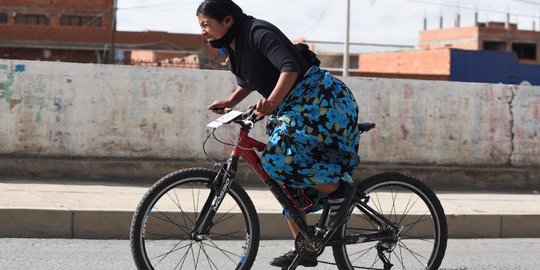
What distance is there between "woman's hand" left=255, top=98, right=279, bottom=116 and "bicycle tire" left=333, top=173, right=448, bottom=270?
0.77m

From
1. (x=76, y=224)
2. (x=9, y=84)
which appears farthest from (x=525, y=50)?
(x=76, y=224)

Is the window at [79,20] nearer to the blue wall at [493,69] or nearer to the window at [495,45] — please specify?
the blue wall at [493,69]

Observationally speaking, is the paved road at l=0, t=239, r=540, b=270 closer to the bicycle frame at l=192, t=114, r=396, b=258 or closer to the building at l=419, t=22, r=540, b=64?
the bicycle frame at l=192, t=114, r=396, b=258

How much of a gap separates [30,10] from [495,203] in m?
67.6

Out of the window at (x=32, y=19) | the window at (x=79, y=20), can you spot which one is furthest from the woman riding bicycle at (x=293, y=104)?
the window at (x=32, y=19)

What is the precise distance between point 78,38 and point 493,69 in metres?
29.0

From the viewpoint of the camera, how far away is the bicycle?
461cm

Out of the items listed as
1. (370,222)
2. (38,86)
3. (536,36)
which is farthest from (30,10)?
(370,222)

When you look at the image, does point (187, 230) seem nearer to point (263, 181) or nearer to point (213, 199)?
point (213, 199)

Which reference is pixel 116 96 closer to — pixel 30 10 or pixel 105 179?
pixel 105 179

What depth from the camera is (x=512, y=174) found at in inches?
465

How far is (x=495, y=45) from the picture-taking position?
96.6 metres

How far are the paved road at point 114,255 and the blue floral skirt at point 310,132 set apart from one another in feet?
5.41

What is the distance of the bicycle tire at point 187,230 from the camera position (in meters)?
4.50
